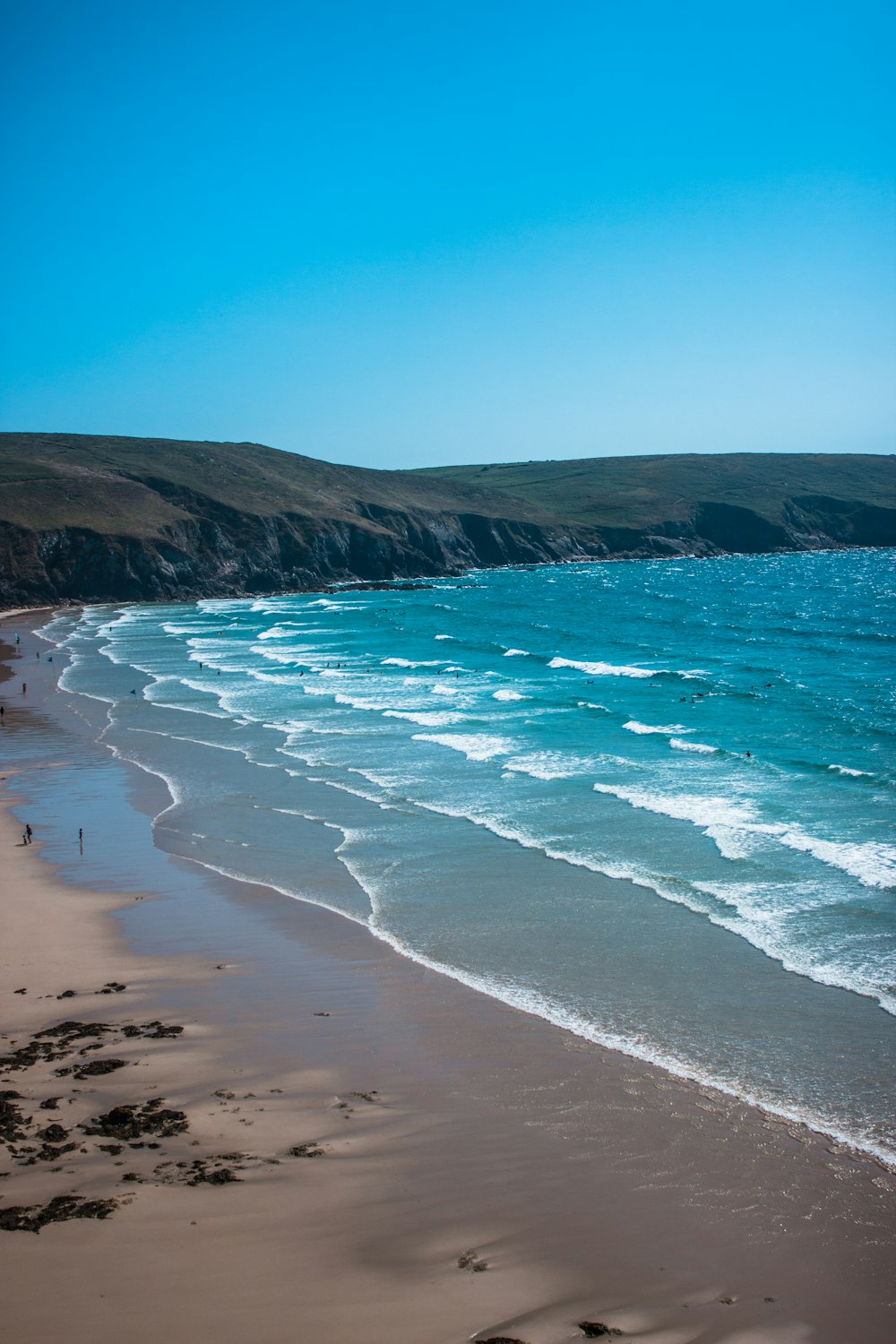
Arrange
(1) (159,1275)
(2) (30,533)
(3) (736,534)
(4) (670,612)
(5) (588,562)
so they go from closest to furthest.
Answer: (1) (159,1275) → (4) (670,612) → (2) (30,533) → (5) (588,562) → (3) (736,534)

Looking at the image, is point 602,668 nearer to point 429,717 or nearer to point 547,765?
point 429,717

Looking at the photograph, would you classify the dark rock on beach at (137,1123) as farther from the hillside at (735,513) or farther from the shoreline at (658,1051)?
the hillside at (735,513)

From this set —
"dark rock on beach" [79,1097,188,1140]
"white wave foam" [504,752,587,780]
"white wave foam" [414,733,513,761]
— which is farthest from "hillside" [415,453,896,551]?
"dark rock on beach" [79,1097,188,1140]

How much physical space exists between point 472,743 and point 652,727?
23.7ft

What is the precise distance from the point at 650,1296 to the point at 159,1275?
4.27m

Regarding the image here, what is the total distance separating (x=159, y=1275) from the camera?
348 inches

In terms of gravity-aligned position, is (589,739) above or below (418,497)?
below

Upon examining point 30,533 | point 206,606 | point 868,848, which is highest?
point 30,533

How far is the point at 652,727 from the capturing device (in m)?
38.7

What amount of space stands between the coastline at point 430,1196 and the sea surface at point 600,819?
1467 millimetres

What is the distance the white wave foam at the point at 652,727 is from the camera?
37.9 metres

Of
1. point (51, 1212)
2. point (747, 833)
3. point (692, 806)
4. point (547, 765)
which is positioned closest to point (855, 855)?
point (747, 833)

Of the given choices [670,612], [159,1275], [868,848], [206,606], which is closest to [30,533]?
[206,606]

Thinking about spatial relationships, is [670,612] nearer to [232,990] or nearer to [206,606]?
[206,606]
